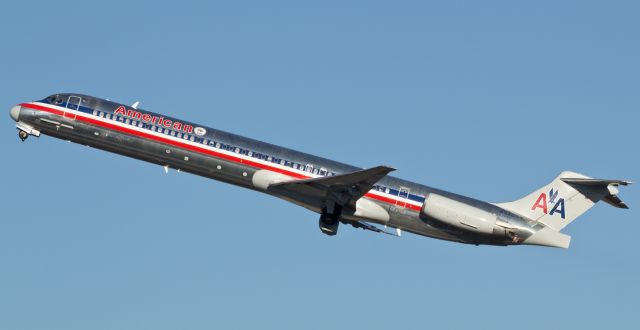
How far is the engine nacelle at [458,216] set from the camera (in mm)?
41594

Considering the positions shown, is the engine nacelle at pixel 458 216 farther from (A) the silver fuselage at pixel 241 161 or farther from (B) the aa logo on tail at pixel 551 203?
(B) the aa logo on tail at pixel 551 203

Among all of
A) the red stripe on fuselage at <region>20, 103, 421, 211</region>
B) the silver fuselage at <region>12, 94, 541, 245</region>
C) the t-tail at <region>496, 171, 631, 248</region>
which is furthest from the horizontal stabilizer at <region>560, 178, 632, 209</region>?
the red stripe on fuselage at <region>20, 103, 421, 211</region>

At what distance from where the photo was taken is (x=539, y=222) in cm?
4325

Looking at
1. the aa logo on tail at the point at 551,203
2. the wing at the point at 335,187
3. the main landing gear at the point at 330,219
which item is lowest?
the main landing gear at the point at 330,219

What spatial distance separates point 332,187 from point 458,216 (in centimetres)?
540

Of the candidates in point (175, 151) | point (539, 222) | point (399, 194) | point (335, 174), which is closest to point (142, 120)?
point (175, 151)

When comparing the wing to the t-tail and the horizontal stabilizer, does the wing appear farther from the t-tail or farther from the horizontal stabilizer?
the horizontal stabilizer

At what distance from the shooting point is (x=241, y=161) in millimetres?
42594

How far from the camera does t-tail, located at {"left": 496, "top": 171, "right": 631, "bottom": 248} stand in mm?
42500

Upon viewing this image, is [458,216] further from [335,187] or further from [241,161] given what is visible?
[241,161]

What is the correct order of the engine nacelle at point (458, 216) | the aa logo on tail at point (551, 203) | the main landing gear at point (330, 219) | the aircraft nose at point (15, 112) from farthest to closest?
the aircraft nose at point (15, 112), the aa logo on tail at point (551, 203), the main landing gear at point (330, 219), the engine nacelle at point (458, 216)

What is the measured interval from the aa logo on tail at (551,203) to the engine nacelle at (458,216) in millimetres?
3060

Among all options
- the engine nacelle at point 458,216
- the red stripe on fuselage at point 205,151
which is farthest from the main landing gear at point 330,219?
the engine nacelle at point 458,216

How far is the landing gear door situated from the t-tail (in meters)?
19.3
